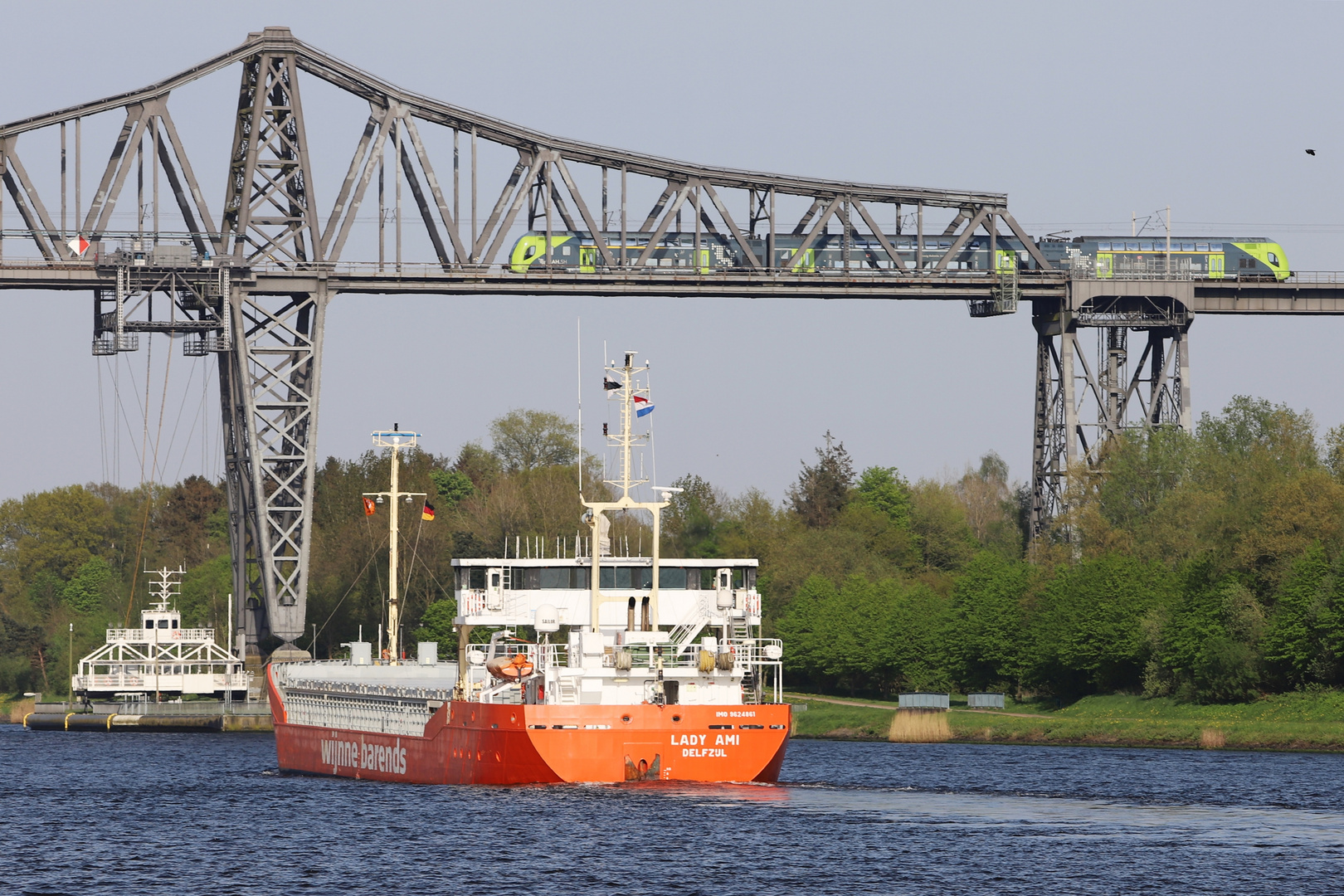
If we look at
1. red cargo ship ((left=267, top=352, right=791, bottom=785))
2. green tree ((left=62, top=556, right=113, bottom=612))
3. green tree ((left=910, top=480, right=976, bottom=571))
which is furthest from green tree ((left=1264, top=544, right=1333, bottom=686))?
green tree ((left=62, top=556, right=113, bottom=612))

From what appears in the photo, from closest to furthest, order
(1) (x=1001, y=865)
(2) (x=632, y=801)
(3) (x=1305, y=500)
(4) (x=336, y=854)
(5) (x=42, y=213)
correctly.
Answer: (1) (x=1001, y=865) < (4) (x=336, y=854) < (2) (x=632, y=801) < (3) (x=1305, y=500) < (5) (x=42, y=213)

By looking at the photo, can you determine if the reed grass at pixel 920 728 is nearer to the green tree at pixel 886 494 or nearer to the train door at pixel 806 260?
the train door at pixel 806 260

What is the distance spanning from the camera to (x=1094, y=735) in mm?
89375

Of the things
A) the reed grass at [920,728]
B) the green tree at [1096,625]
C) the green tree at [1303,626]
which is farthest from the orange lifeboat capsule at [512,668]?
the green tree at [1096,625]

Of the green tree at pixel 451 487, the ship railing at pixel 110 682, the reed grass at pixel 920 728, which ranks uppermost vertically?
the green tree at pixel 451 487

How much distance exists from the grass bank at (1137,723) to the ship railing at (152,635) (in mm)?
43695

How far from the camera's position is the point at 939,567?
15225cm

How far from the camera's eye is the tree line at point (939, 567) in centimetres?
8919

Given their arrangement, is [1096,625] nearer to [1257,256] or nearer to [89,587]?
[1257,256]

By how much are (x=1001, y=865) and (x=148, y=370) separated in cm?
7257

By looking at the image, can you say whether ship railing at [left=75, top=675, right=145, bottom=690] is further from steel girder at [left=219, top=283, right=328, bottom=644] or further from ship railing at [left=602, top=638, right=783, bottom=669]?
ship railing at [left=602, top=638, right=783, bottom=669]

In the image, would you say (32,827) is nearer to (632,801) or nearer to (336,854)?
(336,854)

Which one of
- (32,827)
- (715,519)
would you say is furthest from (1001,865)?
(715,519)

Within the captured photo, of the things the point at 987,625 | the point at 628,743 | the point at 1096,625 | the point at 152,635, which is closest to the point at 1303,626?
the point at 1096,625
